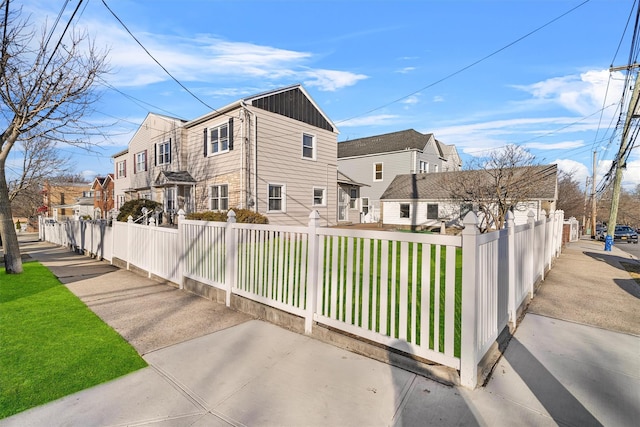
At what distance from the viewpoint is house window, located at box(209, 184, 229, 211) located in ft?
46.6

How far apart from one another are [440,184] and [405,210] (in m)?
3.18

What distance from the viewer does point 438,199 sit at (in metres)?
20.2

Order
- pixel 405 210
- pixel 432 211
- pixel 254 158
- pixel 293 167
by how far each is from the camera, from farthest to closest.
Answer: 1. pixel 405 210
2. pixel 432 211
3. pixel 293 167
4. pixel 254 158

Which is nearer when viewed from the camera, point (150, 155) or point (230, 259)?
point (230, 259)

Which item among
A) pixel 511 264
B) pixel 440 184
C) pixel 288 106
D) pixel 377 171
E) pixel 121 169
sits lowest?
pixel 511 264

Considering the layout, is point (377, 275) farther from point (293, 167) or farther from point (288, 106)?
point (288, 106)

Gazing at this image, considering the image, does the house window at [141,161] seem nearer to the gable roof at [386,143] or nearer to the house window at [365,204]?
the gable roof at [386,143]

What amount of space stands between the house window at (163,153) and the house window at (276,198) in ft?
23.8

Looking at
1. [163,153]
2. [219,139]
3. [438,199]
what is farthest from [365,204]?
[163,153]

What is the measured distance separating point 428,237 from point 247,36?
10.4 m

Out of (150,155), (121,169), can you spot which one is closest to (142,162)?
(150,155)

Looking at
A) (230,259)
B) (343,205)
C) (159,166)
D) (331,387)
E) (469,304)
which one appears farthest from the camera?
(343,205)

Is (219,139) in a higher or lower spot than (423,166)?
lower

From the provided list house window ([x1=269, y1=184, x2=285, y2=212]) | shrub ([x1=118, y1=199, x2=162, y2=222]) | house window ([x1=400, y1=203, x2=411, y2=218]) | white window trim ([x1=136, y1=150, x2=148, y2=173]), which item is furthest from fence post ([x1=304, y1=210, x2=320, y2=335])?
white window trim ([x1=136, y1=150, x2=148, y2=173])
